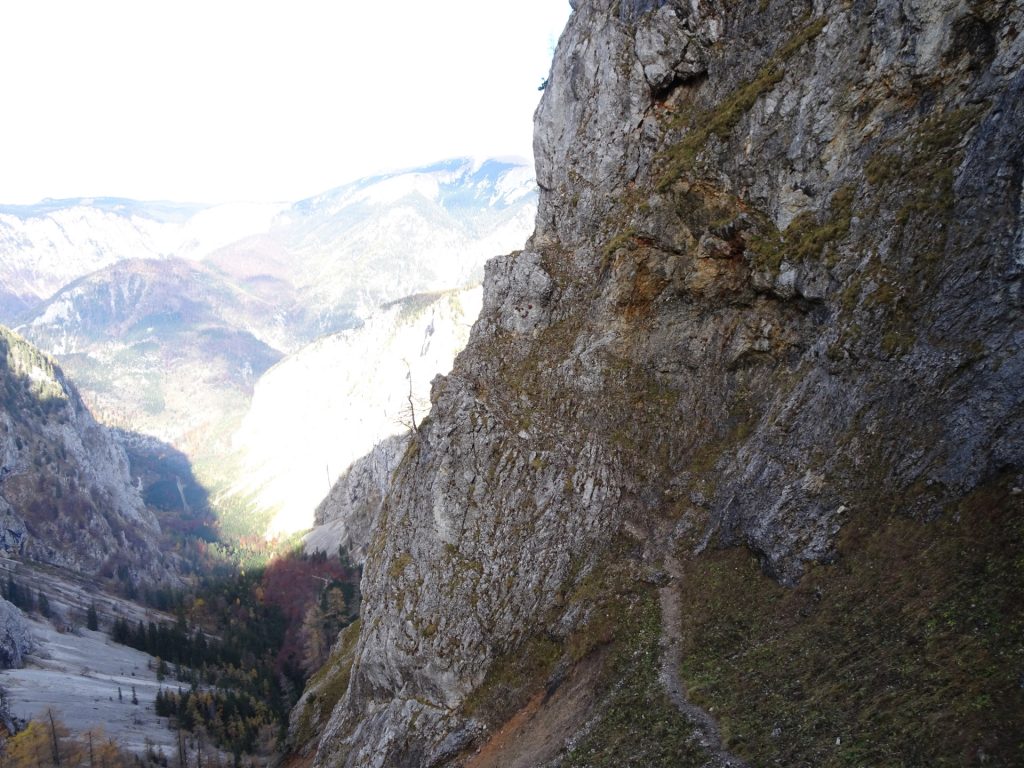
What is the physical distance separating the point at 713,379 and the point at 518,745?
23.5m

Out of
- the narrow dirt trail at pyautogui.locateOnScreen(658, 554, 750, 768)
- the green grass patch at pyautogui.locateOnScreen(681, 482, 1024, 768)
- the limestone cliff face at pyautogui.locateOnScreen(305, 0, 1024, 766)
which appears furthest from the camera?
the limestone cliff face at pyautogui.locateOnScreen(305, 0, 1024, 766)

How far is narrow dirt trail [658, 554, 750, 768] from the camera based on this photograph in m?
21.0

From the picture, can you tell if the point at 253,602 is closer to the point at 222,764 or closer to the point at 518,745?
the point at 222,764

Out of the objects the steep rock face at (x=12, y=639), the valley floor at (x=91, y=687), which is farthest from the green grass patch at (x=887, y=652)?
the steep rock face at (x=12, y=639)

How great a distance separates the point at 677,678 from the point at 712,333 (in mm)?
20130

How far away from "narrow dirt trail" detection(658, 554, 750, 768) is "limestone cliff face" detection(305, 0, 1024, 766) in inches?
63.5

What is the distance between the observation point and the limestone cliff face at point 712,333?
78.3 ft

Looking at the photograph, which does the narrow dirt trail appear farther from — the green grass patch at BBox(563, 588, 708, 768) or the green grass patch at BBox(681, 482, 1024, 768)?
the green grass patch at BBox(681, 482, 1024, 768)

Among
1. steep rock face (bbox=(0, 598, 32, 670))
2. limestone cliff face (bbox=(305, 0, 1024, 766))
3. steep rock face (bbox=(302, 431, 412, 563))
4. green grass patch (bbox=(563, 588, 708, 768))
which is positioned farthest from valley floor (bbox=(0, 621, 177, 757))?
green grass patch (bbox=(563, 588, 708, 768))

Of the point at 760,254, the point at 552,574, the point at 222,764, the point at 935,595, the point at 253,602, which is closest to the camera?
the point at 935,595

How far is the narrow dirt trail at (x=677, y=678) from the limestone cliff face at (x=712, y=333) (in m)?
1.61

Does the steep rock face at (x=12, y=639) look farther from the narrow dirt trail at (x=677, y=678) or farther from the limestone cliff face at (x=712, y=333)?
the narrow dirt trail at (x=677, y=678)

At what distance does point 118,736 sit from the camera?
Result: 9638cm

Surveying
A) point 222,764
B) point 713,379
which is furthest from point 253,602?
point 713,379
